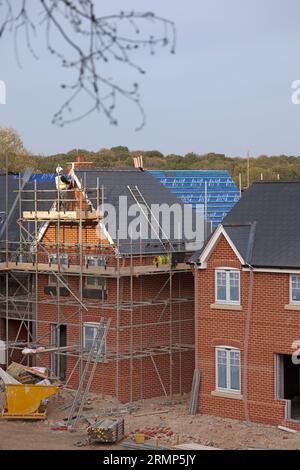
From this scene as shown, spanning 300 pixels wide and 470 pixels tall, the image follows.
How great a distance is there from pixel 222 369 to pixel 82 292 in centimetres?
589

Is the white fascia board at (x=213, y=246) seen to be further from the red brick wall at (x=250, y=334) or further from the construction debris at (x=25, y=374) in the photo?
the construction debris at (x=25, y=374)

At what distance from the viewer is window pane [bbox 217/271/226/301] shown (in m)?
27.1

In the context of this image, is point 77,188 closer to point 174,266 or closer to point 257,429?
point 174,266

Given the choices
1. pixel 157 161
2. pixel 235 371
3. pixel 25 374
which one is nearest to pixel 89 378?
pixel 25 374

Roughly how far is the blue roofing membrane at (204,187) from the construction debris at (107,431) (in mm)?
9645

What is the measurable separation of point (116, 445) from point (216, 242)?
615 cm

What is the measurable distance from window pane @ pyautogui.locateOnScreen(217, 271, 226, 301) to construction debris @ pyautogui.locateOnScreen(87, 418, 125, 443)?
4.54 metres

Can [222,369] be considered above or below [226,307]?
below

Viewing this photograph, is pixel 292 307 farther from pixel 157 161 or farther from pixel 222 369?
pixel 157 161

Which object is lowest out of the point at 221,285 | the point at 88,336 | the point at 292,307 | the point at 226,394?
the point at 226,394

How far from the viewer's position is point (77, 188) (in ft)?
102

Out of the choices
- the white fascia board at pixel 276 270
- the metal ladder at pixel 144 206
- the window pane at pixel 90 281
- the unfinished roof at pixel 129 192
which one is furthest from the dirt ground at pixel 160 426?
the metal ladder at pixel 144 206

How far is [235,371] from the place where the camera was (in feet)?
87.5
